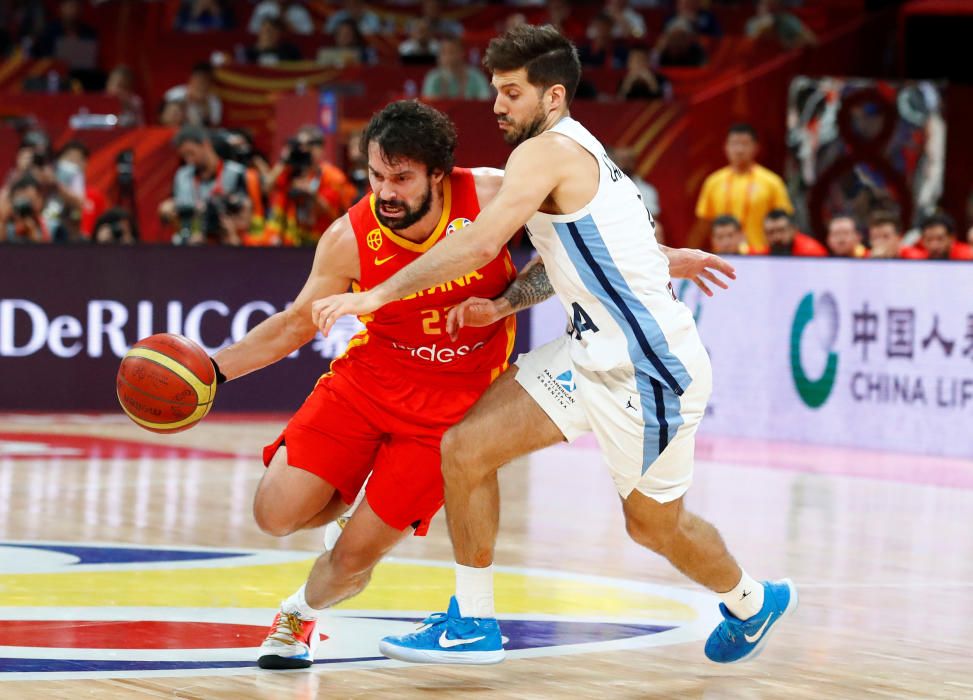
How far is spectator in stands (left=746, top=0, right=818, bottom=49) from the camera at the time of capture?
A: 55.3ft

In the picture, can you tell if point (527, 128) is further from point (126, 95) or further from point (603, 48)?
point (603, 48)

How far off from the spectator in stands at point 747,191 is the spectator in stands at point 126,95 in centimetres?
522

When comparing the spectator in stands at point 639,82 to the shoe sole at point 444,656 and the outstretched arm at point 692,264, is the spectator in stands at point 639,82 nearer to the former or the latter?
the outstretched arm at point 692,264

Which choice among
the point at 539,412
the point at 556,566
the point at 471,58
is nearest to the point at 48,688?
the point at 539,412

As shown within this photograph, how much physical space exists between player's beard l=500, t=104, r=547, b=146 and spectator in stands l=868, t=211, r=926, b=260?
24.3ft

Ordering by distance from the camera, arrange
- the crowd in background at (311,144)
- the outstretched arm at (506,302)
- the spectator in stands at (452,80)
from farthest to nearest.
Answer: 1. the spectator in stands at (452,80)
2. the crowd in background at (311,144)
3. the outstretched arm at (506,302)

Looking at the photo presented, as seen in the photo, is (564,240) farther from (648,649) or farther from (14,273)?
(14,273)

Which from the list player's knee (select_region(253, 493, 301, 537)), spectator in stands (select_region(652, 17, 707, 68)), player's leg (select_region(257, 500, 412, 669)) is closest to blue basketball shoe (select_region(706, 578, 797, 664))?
player's leg (select_region(257, 500, 412, 669))

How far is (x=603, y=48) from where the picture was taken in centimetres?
1694

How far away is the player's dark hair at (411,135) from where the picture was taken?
5203 mm

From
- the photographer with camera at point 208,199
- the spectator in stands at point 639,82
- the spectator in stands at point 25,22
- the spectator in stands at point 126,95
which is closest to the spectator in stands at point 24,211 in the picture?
the photographer with camera at point 208,199

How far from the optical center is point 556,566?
729cm

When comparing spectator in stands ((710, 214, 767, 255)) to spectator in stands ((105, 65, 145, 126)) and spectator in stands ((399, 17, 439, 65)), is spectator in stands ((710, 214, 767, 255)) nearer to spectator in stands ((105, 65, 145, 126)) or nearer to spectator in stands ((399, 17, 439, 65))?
spectator in stands ((399, 17, 439, 65))

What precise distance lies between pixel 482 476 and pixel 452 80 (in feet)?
34.6
